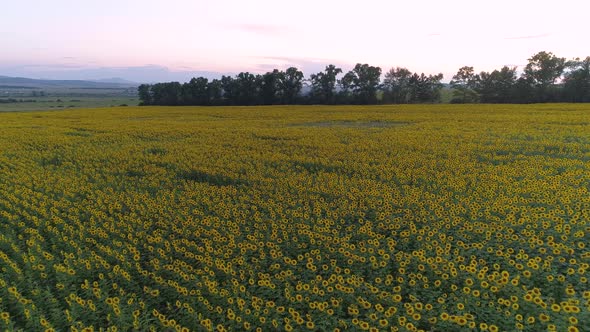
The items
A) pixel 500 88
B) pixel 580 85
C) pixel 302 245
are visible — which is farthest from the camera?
pixel 500 88

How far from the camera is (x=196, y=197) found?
30.7 ft

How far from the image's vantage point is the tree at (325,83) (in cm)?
6288

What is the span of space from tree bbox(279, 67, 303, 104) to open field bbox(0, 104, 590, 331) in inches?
2032

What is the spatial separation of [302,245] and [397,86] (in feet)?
206

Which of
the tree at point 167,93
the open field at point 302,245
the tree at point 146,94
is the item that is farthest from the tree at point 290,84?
the open field at point 302,245

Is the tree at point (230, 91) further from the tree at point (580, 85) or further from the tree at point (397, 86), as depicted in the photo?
the tree at point (580, 85)

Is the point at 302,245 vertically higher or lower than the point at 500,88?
lower

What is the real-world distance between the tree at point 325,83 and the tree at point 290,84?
2502 millimetres

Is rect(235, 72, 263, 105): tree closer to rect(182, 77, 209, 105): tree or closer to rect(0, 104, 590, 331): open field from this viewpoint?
rect(182, 77, 209, 105): tree

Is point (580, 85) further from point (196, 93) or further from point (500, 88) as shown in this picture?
point (196, 93)

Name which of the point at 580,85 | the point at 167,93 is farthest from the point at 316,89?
the point at 580,85

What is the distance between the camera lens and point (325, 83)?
208 feet

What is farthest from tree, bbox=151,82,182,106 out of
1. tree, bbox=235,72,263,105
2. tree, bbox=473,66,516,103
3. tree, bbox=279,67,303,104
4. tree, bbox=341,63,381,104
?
tree, bbox=473,66,516,103

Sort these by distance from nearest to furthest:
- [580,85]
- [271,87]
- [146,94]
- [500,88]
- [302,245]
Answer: [302,245] < [580,85] < [500,88] < [271,87] < [146,94]
